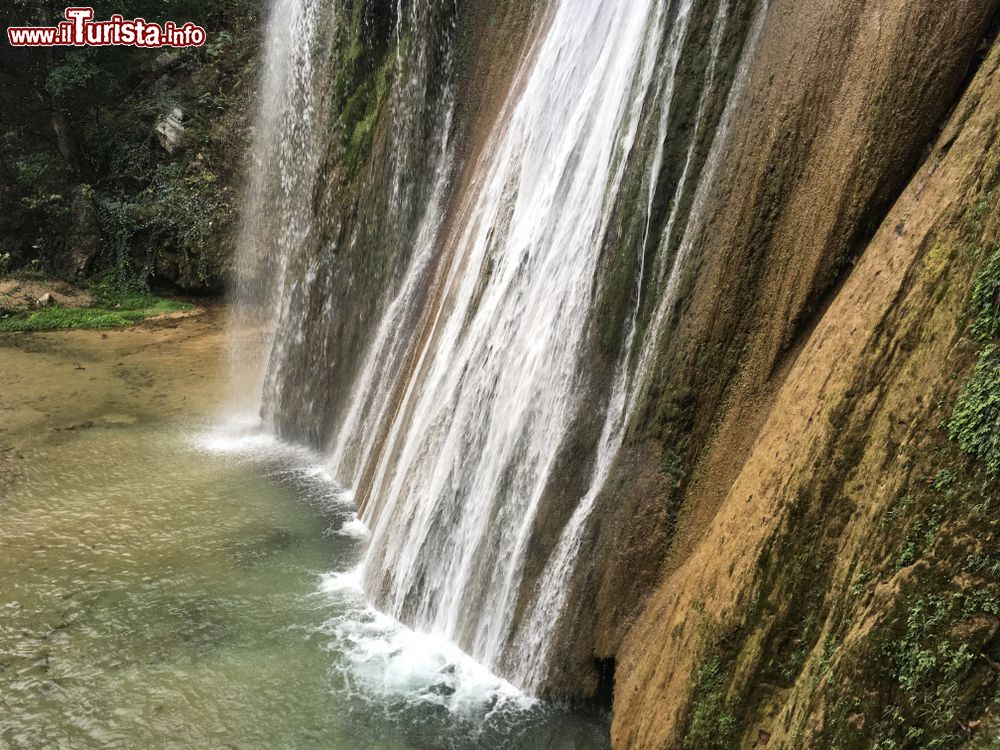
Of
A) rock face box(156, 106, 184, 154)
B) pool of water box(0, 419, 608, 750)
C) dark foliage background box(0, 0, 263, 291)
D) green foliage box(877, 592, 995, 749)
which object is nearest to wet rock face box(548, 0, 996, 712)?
pool of water box(0, 419, 608, 750)

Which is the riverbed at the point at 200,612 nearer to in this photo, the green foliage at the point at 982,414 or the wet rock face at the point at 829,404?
the wet rock face at the point at 829,404

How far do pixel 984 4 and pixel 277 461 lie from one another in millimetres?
Answer: 6742

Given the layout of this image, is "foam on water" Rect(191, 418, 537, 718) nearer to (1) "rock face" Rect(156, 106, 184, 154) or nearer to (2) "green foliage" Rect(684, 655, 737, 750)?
(2) "green foliage" Rect(684, 655, 737, 750)

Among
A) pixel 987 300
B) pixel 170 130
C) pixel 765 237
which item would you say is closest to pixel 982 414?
pixel 987 300

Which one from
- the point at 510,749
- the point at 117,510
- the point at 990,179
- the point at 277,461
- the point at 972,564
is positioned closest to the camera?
the point at 972,564

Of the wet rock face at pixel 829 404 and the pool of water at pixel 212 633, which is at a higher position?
the wet rock face at pixel 829 404

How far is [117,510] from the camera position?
6.41m

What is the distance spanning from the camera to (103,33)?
13.2 meters

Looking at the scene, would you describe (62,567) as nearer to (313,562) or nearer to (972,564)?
(313,562)

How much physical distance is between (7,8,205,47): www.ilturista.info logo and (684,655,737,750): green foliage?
1457 centimetres

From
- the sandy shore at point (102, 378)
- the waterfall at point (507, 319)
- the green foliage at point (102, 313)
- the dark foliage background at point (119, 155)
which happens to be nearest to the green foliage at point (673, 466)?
the waterfall at point (507, 319)

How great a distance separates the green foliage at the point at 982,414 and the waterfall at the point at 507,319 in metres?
1.66

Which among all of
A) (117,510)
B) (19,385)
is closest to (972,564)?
(117,510)

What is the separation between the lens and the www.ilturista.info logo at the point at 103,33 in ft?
41.7
